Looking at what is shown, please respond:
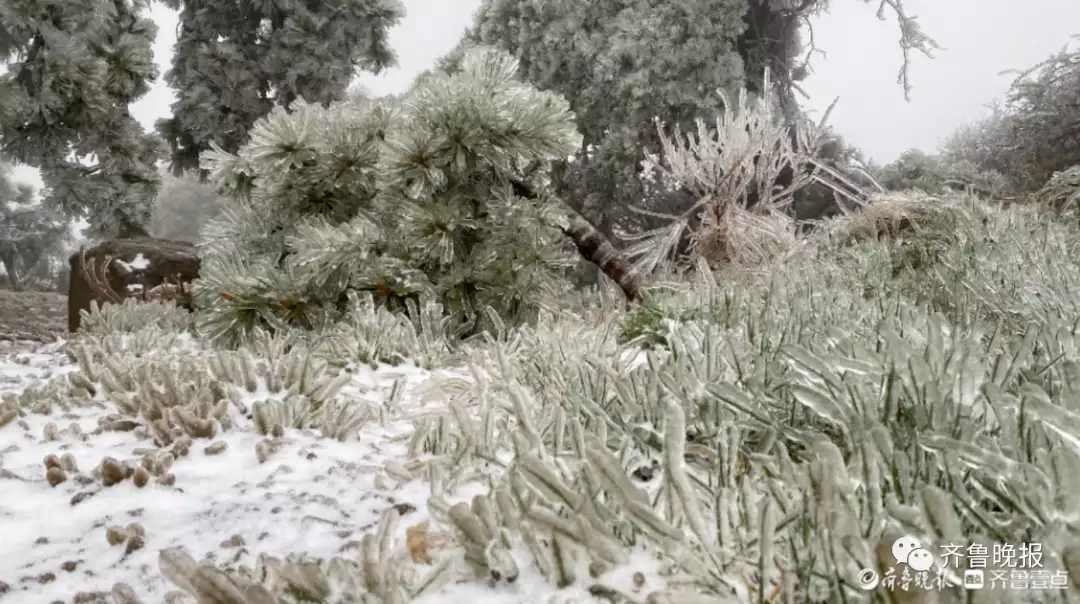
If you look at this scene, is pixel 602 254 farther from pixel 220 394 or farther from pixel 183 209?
pixel 183 209

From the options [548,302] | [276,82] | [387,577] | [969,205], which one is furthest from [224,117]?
[387,577]

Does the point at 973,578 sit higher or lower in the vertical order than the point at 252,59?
lower

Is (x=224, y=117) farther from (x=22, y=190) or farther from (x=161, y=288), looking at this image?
(x=22, y=190)

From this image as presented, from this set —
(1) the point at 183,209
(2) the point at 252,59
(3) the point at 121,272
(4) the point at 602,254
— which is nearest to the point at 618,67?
(2) the point at 252,59

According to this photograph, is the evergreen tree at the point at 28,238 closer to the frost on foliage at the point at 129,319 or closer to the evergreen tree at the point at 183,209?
the evergreen tree at the point at 183,209

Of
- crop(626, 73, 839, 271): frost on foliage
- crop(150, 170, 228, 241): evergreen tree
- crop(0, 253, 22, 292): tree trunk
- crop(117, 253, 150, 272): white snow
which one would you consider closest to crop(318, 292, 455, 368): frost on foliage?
crop(626, 73, 839, 271): frost on foliage

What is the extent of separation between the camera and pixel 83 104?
22.4 ft

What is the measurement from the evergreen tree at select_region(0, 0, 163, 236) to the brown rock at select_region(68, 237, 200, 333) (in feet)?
6.41

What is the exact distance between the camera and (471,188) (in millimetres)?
Result: 3207

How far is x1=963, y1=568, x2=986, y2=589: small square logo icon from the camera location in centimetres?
65

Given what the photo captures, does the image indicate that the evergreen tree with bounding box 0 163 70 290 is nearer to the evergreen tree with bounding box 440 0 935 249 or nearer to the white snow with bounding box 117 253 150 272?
the white snow with bounding box 117 253 150 272

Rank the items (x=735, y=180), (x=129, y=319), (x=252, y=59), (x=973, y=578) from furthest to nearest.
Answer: (x=252, y=59) < (x=735, y=180) < (x=129, y=319) < (x=973, y=578)

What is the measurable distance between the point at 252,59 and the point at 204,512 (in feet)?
28.3

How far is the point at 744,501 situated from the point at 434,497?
47cm
